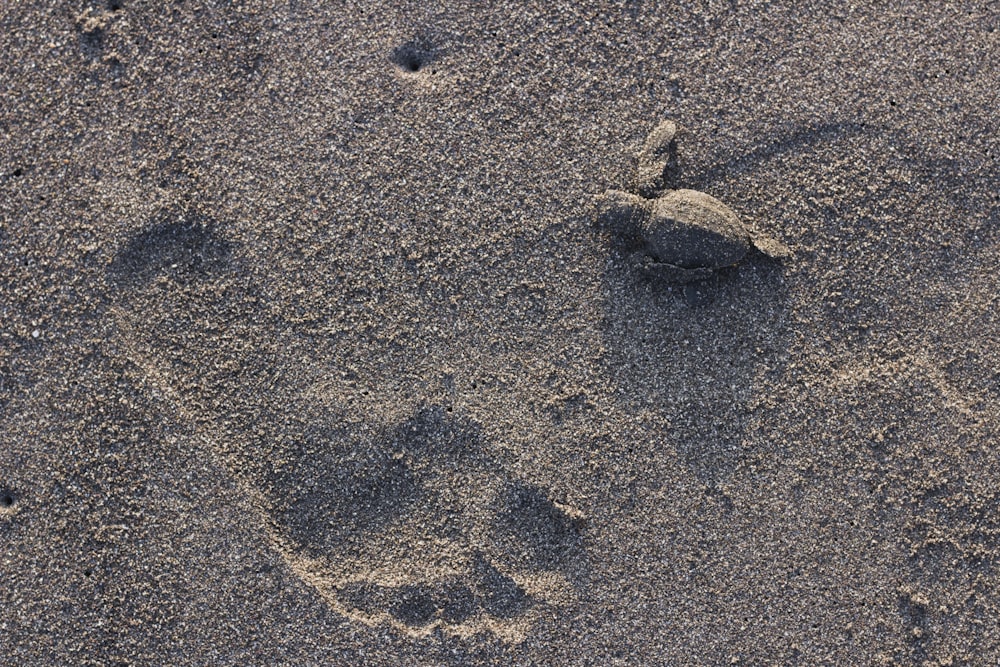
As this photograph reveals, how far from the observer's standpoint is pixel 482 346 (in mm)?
2791

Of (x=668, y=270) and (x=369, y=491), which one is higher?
(x=668, y=270)

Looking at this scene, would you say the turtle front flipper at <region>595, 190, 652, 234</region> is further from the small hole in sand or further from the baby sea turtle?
the small hole in sand

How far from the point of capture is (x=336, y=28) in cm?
284

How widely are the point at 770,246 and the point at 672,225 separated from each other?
41 cm

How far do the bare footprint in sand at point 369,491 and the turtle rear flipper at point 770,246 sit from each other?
1199 mm

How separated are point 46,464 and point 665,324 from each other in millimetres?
2335

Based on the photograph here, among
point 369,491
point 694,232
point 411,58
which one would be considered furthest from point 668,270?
point 369,491

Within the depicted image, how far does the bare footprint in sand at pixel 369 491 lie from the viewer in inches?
109

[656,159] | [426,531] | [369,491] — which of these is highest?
[656,159]

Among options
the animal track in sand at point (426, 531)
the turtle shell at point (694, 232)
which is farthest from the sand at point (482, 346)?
the turtle shell at point (694, 232)

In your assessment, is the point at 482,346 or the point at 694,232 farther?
the point at 482,346

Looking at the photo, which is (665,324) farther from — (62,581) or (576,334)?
(62,581)

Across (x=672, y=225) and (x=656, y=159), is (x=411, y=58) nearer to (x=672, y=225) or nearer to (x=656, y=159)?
(x=656, y=159)

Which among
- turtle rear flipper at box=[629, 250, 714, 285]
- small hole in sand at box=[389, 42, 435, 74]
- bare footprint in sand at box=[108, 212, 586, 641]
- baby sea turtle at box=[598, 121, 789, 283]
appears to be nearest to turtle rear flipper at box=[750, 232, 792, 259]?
baby sea turtle at box=[598, 121, 789, 283]
